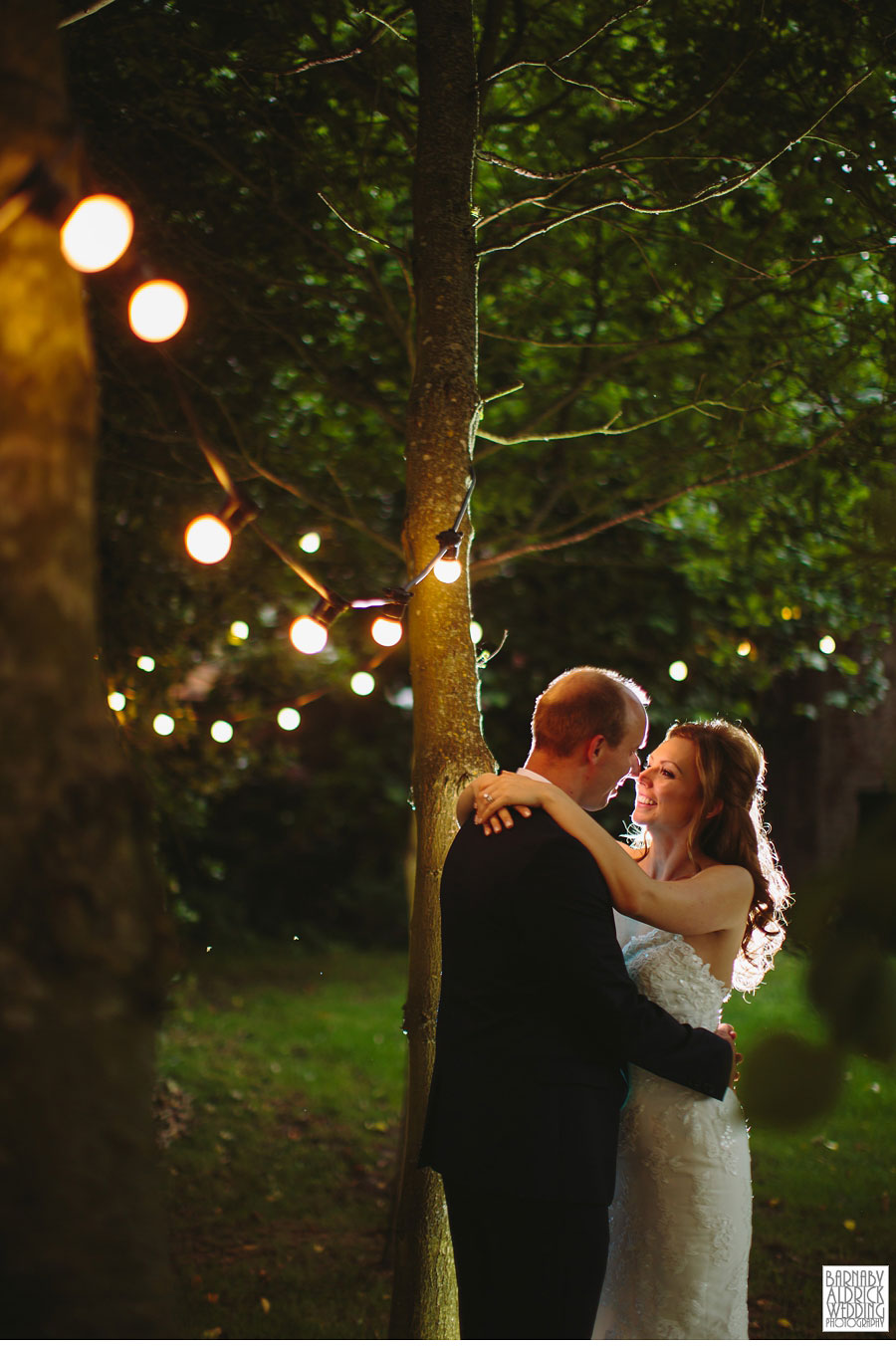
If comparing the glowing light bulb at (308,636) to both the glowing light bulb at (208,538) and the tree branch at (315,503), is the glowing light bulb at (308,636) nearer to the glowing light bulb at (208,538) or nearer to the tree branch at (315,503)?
the glowing light bulb at (208,538)

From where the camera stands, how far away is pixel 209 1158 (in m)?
6.87

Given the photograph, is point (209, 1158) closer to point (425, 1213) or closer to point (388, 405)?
point (425, 1213)

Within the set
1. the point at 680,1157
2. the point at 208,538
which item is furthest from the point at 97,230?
the point at 680,1157

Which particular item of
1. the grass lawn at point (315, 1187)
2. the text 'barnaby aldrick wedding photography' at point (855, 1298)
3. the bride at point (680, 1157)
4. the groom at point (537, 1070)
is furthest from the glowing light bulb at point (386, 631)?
the text 'barnaby aldrick wedding photography' at point (855, 1298)

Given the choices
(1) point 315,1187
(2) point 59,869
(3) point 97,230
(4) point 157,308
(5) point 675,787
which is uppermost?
(4) point 157,308

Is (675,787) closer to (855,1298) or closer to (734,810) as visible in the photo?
(734,810)

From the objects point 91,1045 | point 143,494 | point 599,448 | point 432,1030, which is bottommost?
point 432,1030

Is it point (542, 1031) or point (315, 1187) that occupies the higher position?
point (542, 1031)

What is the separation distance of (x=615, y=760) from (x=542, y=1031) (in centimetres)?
74

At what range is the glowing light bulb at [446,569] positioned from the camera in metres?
3.55

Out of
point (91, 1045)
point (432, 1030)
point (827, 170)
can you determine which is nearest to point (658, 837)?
point (432, 1030)

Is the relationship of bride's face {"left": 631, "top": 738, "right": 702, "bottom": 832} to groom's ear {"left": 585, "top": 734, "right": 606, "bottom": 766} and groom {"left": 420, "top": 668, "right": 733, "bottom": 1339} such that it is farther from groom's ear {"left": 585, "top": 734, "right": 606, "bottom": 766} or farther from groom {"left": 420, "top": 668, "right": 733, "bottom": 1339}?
groom {"left": 420, "top": 668, "right": 733, "bottom": 1339}

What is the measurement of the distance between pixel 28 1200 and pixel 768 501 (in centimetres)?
605

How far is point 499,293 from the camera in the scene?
20.3ft
